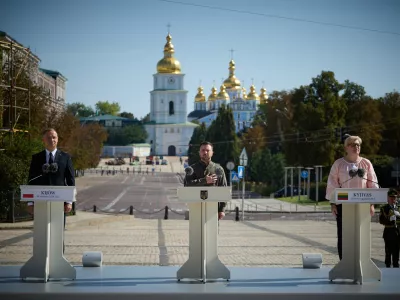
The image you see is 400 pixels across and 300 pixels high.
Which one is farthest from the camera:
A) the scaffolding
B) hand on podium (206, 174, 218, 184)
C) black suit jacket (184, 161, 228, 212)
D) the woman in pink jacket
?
the scaffolding

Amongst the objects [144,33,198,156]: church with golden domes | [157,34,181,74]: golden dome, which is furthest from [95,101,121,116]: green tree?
[157,34,181,74]: golden dome

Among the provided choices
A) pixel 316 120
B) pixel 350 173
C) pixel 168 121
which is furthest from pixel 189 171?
pixel 168 121

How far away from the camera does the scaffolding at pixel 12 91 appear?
1320 inches

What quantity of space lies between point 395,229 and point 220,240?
8.06m

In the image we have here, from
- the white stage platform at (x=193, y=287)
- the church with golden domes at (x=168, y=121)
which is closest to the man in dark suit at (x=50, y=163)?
the white stage platform at (x=193, y=287)

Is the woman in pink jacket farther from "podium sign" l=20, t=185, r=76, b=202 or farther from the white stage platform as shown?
"podium sign" l=20, t=185, r=76, b=202

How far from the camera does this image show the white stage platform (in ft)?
30.2

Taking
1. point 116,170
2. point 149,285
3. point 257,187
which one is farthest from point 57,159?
point 116,170

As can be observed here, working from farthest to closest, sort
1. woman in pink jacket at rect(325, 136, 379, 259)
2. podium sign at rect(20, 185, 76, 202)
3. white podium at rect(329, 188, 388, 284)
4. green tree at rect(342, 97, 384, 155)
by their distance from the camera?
1. green tree at rect(342, 97, 384, 155)
2. woman in pink jacket at rect(325, 136, 379, 259)
3. white podium at rect(329, 188, 388, 284)
4. podium sign at rect(20, 185, 76, 202)

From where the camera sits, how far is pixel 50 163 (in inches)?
416

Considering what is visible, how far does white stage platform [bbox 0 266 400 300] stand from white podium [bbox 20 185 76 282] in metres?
0.20

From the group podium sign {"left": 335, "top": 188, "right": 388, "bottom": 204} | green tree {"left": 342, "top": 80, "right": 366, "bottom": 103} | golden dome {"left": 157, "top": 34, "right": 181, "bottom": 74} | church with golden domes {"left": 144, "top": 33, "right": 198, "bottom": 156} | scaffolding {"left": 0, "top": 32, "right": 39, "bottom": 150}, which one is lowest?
podium sign {"left": 335, "top": 188, "right": 388, "bottom": 204}

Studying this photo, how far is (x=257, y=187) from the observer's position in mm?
73812

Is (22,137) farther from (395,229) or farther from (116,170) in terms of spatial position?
(116,170)
